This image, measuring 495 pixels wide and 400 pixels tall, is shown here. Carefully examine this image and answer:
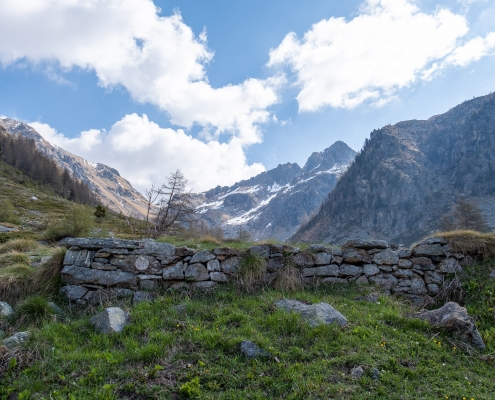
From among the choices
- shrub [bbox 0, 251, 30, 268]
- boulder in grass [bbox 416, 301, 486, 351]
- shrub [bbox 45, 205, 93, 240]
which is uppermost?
shrub [bbox 45, 205, 93, 240]

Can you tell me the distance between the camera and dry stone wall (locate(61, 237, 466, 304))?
307 inches

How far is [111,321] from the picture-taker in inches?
234

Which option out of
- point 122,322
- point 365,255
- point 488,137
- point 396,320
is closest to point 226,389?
point 122,322

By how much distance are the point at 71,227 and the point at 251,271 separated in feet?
48.3

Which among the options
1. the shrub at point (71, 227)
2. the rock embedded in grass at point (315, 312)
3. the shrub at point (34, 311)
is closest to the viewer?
the rock embedded in grass at point (315, 312)

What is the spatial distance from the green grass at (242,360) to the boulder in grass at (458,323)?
223mm

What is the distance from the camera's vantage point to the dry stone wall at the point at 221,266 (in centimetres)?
780

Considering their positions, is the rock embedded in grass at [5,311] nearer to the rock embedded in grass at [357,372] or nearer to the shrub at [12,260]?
the shrub at [12,260]

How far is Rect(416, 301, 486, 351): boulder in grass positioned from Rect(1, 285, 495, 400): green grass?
223 millimetres

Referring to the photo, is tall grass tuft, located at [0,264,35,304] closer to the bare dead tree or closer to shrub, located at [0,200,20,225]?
the bare dead tree

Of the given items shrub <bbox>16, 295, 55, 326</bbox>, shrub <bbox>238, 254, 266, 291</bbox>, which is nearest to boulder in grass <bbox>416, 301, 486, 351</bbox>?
shrub <bbox>238, 254, 266, 291</bbox>

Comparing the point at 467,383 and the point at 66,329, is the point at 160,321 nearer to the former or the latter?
the point at 66,329

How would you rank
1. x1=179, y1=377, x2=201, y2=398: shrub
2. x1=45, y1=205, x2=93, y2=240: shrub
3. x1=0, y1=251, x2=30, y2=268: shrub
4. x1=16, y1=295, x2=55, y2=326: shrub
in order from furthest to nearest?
x1=45, y1=205, x2=93, y2=240: shrub
x1=0, y1=251, x2=30, y2=268: shrub
x1=16, y1=295, x2=55, y2=326: shrub
x1=179, y1=377, x2=201, y2=398: shrub

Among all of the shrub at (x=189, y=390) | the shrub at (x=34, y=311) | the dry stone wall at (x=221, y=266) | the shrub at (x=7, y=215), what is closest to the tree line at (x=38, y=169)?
the shrub at (x=7, y=215)
